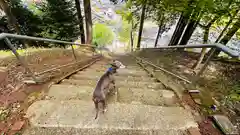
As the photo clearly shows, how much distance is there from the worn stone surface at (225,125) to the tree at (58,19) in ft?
23.6

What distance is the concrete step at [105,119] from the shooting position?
1.39 metres

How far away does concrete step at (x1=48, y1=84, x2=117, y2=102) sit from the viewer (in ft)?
6.05

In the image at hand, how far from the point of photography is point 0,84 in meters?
2.08

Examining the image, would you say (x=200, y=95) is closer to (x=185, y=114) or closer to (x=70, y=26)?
(x=185, y=114)

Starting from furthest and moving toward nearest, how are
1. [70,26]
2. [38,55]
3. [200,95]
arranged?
[70,26] → [38,55] → [200,95]

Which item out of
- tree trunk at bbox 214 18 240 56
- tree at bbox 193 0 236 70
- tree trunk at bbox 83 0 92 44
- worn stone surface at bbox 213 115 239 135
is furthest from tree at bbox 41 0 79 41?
worn stone surface at bbox 213 115 239 135

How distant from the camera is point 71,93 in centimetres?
193

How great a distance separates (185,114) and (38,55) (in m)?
3.82

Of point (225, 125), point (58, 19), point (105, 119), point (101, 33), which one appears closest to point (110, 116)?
point (105, 119)

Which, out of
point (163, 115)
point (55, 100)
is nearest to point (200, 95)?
point (163, 115)

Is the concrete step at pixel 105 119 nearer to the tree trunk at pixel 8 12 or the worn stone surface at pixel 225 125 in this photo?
the worn stone surface at pixel 225 125

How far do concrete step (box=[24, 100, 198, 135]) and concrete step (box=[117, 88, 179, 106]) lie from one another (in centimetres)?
15

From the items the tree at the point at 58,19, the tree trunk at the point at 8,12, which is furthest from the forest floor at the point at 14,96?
the tree at the point at 58,19

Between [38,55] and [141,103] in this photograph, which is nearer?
[141,103]
